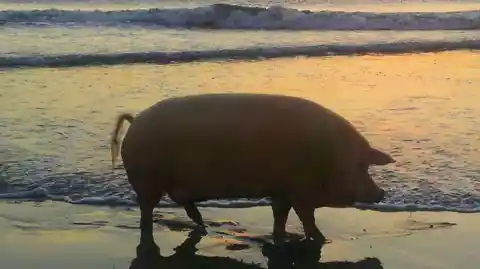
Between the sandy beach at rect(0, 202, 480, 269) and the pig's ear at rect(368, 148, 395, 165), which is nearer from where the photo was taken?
the sandy beach at rect(0, 202, 480, 269)

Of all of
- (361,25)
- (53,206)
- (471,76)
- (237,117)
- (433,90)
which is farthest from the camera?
(361,25)

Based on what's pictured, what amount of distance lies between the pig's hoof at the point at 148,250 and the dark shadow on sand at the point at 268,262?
44 millimetres

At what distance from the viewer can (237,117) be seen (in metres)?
4.73

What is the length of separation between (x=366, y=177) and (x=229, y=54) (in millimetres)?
9138

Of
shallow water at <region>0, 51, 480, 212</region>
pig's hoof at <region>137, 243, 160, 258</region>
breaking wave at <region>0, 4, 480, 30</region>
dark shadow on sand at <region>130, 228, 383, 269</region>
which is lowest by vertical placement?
pig's hoof at <region>137, 243, 160, 258</region>

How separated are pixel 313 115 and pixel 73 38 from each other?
12.1 metres

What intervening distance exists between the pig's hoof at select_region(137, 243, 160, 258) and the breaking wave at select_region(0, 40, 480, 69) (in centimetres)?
809

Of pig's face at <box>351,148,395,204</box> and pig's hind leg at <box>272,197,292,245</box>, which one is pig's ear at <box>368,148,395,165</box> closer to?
pig's face at <box>351,148,395,204</box>

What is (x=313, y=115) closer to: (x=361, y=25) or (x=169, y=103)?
(x=169, y=103)

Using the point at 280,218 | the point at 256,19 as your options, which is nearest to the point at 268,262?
the point at 280,218

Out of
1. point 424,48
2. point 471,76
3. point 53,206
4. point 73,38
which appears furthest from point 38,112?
point 424,48

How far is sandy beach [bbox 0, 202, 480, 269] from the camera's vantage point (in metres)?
4.68

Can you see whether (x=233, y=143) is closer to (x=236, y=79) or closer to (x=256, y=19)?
(x=236, y=79)

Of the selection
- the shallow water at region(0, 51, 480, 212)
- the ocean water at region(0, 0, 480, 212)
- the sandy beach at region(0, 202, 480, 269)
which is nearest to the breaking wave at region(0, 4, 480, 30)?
the ocean water at region(0, 0, 480, 212)
